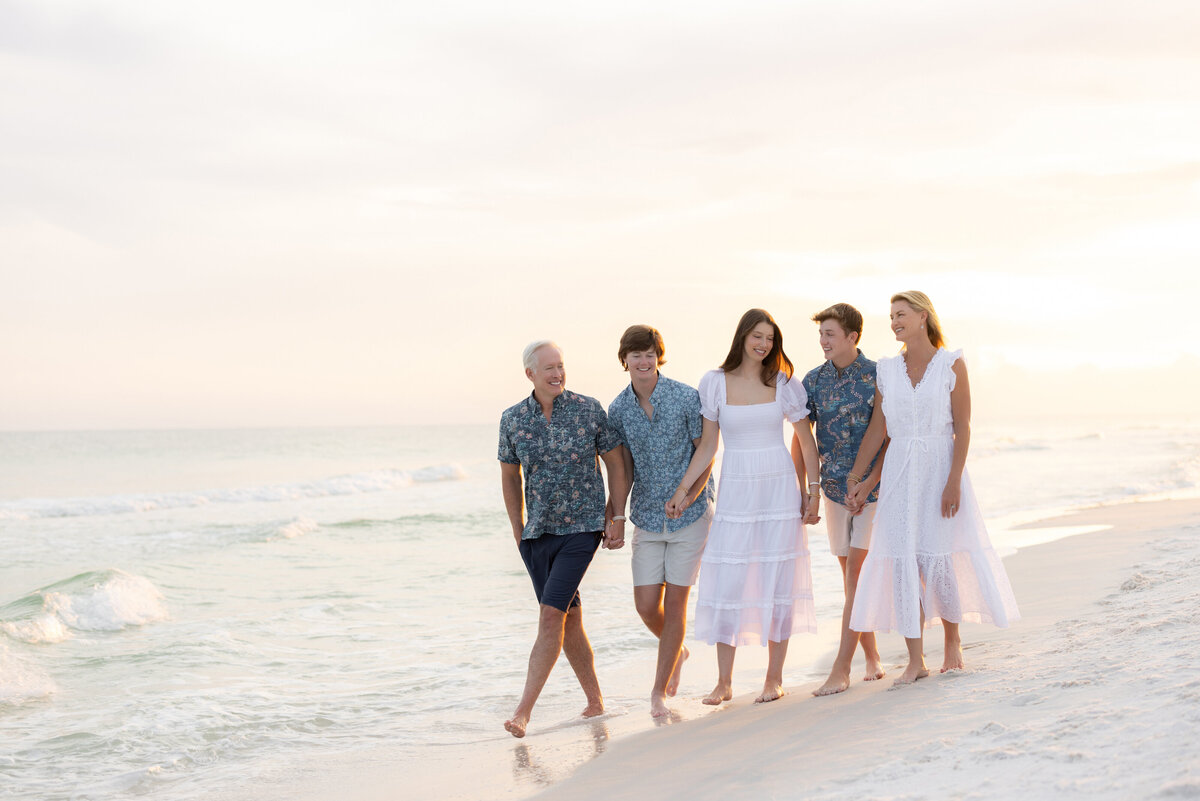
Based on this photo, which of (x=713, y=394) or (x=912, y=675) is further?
(x=713, y=394)

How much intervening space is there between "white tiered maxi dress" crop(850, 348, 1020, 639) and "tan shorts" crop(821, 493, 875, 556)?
0.64ft

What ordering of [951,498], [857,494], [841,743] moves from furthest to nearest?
[857,494] < [951,498] < [841,743]

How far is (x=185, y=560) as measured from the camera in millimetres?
13461

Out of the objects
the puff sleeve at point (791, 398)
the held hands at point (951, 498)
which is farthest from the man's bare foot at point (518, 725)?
the held hands at point (951, 498)

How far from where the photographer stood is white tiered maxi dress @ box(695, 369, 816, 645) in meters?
4.65

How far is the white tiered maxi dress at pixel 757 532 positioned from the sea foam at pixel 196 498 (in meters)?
22.5

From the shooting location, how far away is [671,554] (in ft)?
15.9

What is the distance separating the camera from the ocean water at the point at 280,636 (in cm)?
522

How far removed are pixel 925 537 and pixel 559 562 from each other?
177cm

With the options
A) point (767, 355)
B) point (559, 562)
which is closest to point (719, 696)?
point (559, 562)

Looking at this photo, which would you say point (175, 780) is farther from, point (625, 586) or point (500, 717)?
point (625, 586)

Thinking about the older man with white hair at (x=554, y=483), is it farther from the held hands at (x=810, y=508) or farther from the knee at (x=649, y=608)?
the held hands at (x=810, y=508)

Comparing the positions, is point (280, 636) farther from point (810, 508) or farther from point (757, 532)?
point (810, 508)

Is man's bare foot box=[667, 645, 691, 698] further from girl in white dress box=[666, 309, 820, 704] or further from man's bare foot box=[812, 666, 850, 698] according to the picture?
man's bare foot box=[812, 666, 850, 698]
